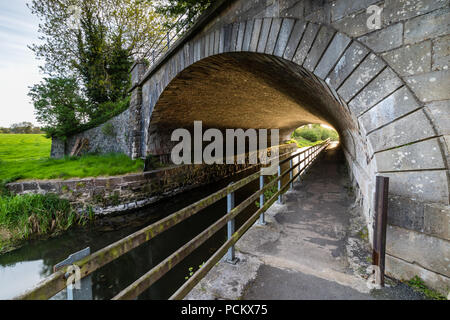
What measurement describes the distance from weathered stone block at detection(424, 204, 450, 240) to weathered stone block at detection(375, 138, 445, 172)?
0.35 meters

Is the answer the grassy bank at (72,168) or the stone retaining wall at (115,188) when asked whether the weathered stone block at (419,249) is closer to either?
the stone retaining wall at (115,188)

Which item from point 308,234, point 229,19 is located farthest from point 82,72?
point 308,234

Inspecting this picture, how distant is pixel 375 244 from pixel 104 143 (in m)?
12.5

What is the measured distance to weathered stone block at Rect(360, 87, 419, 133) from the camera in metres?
2.04

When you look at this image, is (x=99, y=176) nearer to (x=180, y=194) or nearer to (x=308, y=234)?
(x=180, y=194)

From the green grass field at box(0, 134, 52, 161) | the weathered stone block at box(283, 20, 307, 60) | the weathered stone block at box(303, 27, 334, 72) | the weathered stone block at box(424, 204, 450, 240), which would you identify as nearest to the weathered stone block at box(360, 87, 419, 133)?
the weathered stone block at box(424, 204, 450, 240)

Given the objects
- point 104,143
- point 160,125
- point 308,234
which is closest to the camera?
point 308,234

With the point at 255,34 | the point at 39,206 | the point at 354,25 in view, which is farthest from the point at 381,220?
the point at 39,206

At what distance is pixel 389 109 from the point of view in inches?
85.1

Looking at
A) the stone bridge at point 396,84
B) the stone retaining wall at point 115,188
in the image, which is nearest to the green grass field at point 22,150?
the stone retaining wall at point 115,188

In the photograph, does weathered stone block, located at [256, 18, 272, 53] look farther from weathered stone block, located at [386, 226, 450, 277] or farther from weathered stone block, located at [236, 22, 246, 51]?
weathered stone block, located at [386, 226, 450, 277]

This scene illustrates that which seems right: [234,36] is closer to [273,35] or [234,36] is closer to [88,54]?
[273,35]

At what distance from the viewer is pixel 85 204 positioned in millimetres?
7488
